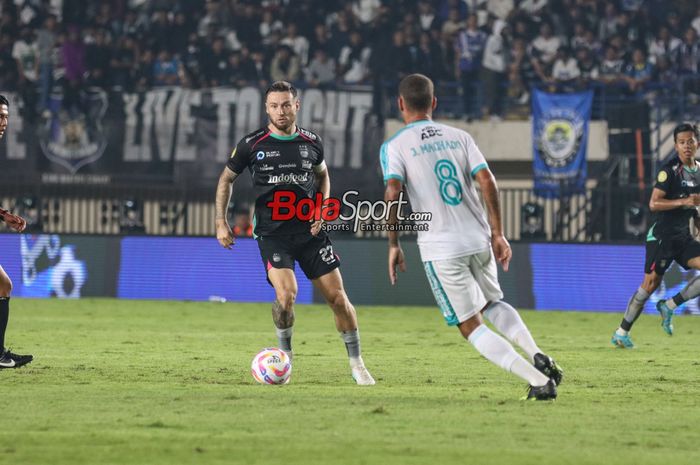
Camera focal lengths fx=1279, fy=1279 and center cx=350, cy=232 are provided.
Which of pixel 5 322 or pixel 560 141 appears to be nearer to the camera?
pixel 5 322

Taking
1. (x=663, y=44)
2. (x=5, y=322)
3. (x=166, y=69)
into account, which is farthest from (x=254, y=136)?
(x=166, y=69)

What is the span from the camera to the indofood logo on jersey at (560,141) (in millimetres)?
21422

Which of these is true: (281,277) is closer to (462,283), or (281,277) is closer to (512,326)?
(462,283)

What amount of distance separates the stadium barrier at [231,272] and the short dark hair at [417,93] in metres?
11.7

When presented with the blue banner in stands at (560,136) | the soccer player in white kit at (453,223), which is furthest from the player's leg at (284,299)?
the blue banner in stands at (560,136)

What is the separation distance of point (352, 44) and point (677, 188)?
44.0 feet

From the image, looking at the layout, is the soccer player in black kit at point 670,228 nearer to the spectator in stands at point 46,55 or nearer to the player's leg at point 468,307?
the player's leg at point 468,307

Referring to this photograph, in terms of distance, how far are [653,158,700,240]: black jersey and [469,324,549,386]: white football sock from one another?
18.2 feet

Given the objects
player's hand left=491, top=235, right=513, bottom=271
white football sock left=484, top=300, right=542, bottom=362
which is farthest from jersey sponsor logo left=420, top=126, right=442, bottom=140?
white football sock left=484, top=300, right=542, bottom=362

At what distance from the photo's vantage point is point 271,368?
9.52 meters

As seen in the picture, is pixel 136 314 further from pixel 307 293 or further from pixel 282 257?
pixel 282 257

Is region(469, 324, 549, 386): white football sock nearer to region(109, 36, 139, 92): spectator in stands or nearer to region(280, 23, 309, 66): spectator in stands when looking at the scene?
region(280, 23, 309, 66): spectator in stands

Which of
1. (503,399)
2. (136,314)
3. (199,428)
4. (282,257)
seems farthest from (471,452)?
(136,314)

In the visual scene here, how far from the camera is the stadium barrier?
1950cm
